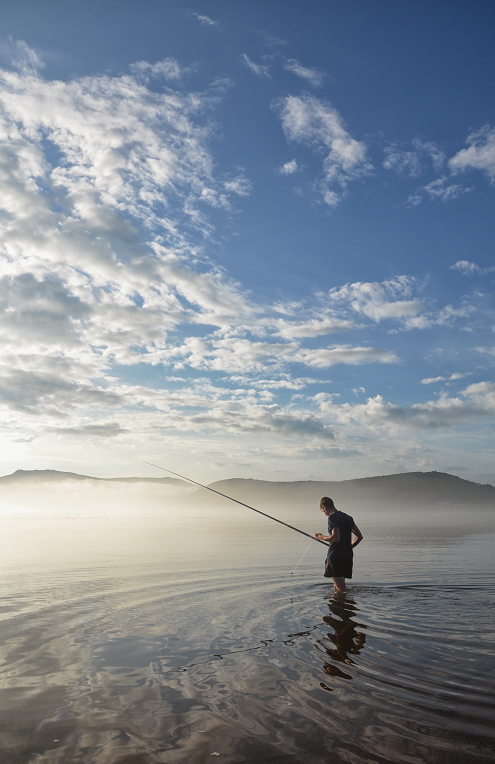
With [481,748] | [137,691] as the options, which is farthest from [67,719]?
[481,748]

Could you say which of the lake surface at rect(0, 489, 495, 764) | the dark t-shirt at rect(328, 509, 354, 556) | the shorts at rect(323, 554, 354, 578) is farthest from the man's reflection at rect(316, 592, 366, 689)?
the dark t-shirt at rect(328, 509, 354, 556)

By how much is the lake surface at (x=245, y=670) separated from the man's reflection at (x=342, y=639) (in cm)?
4

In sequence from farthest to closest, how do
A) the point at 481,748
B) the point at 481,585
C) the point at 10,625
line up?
the point at 481,585
the point at 10,625
the point at 481,748

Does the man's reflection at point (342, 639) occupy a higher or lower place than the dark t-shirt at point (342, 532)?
lower

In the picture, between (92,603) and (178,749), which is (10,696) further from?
(92,603)

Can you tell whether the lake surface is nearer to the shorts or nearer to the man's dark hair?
the shorts

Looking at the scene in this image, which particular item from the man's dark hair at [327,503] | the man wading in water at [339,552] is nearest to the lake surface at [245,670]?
the man wading in water at [339,552]

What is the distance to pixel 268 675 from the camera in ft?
21.9

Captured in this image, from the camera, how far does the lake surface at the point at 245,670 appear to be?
4.73 metres

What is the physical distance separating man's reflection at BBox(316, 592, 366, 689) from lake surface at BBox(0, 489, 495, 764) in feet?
0.14

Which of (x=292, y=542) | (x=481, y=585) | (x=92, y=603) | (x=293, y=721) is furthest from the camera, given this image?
(x=292, y=542)

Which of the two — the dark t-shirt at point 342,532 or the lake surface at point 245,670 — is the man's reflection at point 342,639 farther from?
the dark t-shirt at point 342,532

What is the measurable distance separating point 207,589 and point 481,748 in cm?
948

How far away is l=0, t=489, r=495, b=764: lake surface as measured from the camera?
186 inches
